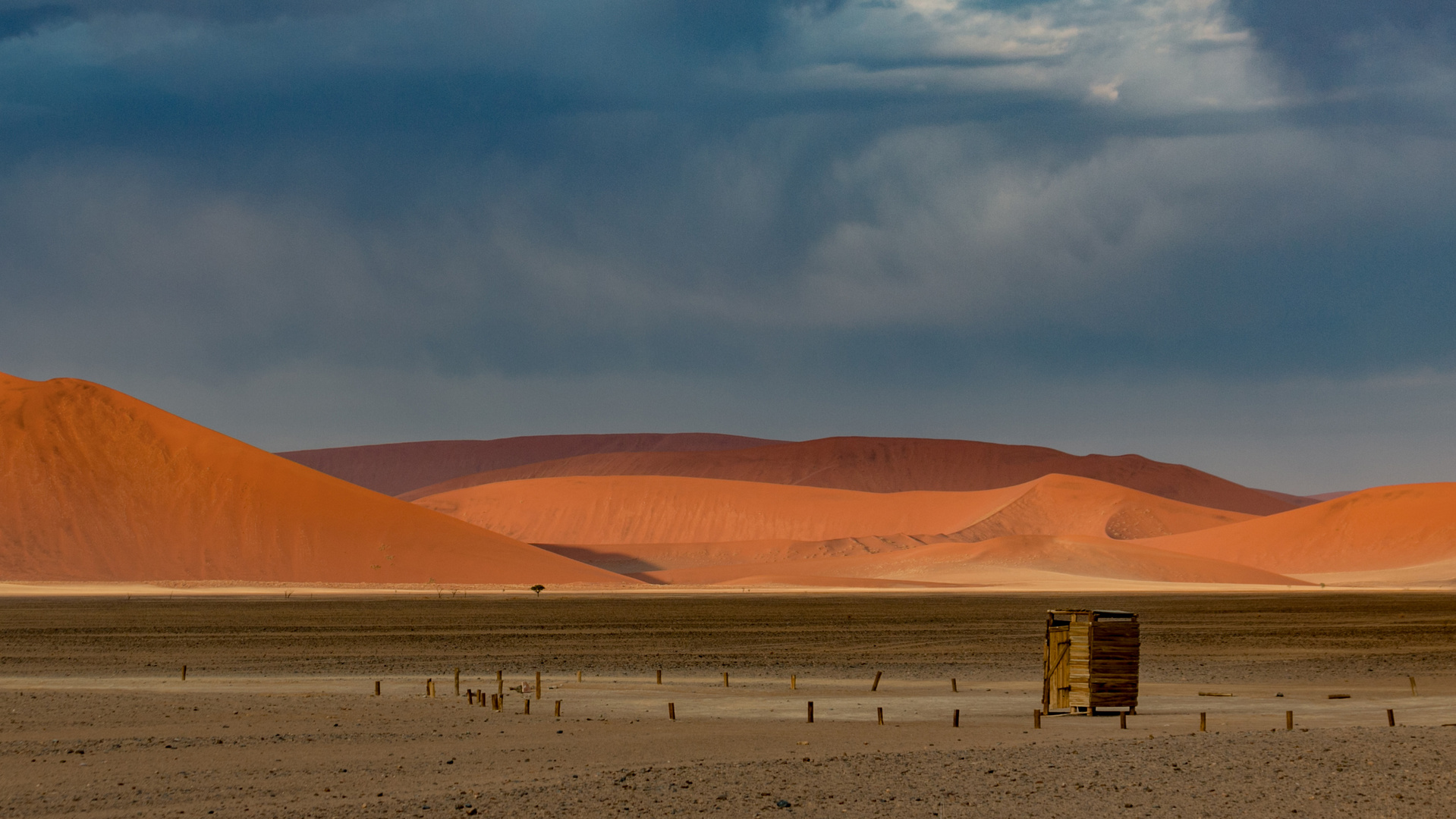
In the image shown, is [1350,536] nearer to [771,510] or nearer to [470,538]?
[771,510]

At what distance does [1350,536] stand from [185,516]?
97.3 m

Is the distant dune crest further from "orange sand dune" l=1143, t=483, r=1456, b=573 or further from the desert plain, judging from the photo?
the desert plain

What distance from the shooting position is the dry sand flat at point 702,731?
13.4 metres

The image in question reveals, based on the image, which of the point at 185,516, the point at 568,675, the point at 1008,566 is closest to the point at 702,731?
the point at 568,675

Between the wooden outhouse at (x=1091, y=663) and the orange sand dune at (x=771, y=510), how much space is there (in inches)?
4794

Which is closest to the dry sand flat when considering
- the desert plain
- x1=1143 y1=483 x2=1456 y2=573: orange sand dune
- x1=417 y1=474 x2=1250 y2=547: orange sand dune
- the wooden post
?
the desert plain

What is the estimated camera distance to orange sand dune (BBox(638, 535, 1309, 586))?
336 ft

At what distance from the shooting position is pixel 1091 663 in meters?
20.2

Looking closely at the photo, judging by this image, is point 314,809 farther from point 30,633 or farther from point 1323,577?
point 1323,577

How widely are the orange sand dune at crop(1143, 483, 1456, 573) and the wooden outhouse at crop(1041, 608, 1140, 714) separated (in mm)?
111120

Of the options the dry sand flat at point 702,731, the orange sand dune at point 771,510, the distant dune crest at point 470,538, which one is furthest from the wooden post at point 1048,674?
the orange sand dune at point 771,510

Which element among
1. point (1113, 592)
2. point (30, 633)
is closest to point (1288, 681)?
point (30, 633)

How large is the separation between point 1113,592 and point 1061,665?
203ft

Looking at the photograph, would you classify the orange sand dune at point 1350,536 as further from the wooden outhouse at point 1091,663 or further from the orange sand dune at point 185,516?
the wooden outhouse at point 1091,663
